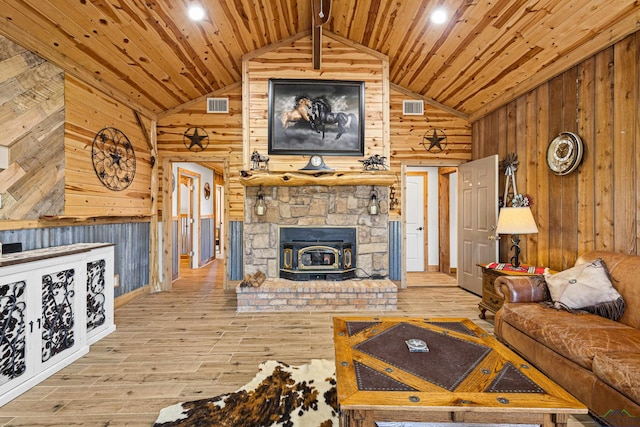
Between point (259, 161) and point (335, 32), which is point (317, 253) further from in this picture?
point (335, 32)

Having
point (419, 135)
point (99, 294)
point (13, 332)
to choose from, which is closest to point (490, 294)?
point (419, 135)

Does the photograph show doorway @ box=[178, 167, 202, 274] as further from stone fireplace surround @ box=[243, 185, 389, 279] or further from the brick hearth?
the brick hearth

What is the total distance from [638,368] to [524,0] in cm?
285

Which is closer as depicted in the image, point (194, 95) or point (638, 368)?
point (638, 368)

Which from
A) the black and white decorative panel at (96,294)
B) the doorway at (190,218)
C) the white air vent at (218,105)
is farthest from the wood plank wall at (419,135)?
the doorway at (190,218)

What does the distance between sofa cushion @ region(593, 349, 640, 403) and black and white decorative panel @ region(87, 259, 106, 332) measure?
3796mm

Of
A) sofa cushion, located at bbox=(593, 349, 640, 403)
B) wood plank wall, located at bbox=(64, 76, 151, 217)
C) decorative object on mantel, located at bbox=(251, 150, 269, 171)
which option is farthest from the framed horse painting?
sofa cushion, located at bbox=(593, 349, 640, 403)

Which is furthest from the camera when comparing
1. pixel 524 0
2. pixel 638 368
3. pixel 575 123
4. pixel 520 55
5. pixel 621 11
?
pixel 520 55

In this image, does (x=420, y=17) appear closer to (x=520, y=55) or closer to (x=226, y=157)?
(x=520, y=55)

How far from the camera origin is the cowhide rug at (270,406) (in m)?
1.81

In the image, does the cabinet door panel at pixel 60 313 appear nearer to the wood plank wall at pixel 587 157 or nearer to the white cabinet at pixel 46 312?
the white cabinet at pixel 46 312

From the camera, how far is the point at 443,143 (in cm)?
505

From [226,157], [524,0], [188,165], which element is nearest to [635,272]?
[524,0]

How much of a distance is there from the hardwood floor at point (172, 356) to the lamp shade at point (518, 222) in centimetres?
108
